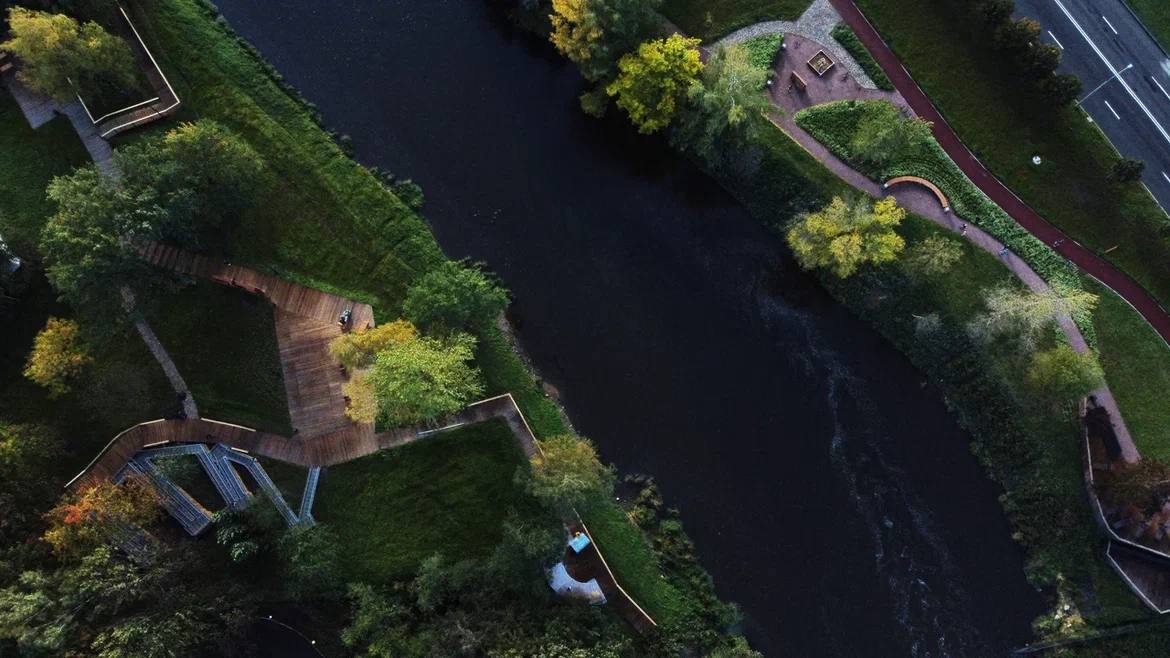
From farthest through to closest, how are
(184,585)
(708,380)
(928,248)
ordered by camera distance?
(708,380)
(928,248)
(184,585)

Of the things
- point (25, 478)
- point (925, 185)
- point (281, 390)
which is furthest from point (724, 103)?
point (25, 478)

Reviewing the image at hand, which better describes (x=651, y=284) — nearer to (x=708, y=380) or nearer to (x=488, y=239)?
(x=708, y=380)

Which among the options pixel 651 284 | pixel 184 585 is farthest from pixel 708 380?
pixel 184 585

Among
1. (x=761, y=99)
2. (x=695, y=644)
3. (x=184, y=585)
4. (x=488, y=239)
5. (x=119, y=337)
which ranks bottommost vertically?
(x=695, y=644)

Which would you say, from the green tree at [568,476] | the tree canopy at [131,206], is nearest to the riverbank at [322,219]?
the green tree at [568,476]

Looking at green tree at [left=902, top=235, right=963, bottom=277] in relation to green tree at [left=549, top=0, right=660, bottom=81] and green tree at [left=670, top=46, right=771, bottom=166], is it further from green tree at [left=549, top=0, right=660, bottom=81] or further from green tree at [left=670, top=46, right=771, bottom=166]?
green tree at [left=549, top=0, right=660, bottom=81]

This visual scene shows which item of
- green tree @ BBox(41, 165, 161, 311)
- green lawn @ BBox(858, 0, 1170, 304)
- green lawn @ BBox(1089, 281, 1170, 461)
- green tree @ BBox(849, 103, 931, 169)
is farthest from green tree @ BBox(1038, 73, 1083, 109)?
green tree @ BBox(41, 165, 161, 311)

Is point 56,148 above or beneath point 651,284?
above

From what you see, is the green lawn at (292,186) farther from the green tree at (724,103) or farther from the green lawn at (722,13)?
the green lawn at (722,13)
